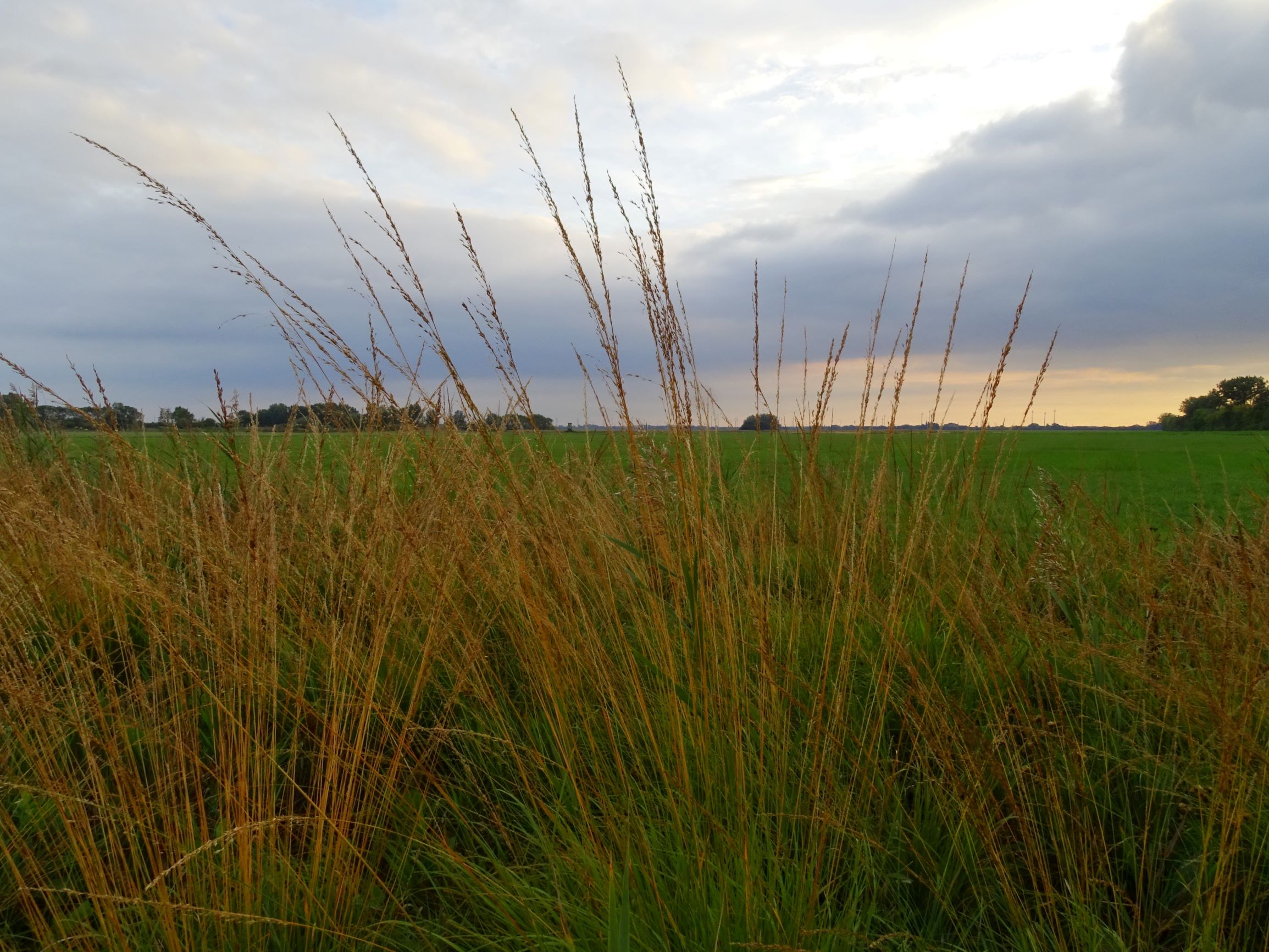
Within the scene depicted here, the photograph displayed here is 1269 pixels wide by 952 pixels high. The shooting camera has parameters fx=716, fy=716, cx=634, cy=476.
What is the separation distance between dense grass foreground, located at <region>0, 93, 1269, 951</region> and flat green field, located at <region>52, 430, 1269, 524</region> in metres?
0.56

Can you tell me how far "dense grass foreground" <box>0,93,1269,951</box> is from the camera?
1.42 meters

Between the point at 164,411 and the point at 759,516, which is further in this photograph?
the point at 164,411

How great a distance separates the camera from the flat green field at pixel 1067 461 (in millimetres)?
3527

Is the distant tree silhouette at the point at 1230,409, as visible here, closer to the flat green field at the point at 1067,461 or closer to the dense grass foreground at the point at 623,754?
the flat green field at the point at 1067,461

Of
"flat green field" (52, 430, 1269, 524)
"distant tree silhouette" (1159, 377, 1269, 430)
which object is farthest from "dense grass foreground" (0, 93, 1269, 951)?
"distant tree silhouette" (1159, 377, 1269, 430)

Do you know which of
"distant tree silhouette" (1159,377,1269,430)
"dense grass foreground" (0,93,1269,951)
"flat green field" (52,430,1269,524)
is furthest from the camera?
"distant tree silhouette" (1159,377,1269,430)

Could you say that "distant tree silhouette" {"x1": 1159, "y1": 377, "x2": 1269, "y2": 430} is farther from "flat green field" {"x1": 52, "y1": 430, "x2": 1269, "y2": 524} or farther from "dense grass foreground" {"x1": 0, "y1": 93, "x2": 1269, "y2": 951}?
"dense grass foreground" {"x1": 0, "y1": 93, "x2": 1269, "y2": 951}

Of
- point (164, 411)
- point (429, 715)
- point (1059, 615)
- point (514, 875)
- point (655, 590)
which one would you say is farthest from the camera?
point (164, 411)

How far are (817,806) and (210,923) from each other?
4.11 ft

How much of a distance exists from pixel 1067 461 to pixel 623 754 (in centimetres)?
1227

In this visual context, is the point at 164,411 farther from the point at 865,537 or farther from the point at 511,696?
the point at 865,537

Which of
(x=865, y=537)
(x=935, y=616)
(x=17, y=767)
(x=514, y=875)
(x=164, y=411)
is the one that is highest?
(x=164, y=411)

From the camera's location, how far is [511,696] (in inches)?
96.5

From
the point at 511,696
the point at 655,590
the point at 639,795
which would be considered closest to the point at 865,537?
the point at 655,590
